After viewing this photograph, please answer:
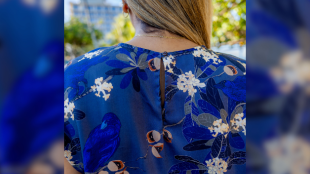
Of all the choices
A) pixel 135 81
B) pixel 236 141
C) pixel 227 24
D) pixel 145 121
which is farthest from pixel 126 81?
pixel 227 24

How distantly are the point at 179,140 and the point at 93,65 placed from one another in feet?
1.47

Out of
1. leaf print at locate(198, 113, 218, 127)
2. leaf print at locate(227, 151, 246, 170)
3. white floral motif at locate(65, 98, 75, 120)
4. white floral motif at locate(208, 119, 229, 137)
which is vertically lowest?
leaf print at locate(227, 151, 246, 170)

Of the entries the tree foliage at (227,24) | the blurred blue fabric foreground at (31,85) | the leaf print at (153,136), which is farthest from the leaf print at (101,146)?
the tree foliage at (227,24)

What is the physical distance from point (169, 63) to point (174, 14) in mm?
231

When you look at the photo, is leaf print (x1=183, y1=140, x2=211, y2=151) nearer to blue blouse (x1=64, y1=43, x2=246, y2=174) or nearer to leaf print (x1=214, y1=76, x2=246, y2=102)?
blue blouse (x1=64, y1=43, x2=246, y2=174)

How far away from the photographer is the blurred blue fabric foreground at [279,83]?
245mm

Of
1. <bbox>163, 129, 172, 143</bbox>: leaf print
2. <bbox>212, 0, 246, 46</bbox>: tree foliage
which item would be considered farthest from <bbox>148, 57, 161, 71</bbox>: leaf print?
<bbox>212, 0, 246, 46</bbox>: tree foliage

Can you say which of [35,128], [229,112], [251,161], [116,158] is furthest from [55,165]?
[229,112]

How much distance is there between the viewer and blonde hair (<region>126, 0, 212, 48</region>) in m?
0.99

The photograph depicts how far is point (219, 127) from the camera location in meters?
0.90

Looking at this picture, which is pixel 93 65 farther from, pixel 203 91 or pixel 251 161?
pixel 251 161

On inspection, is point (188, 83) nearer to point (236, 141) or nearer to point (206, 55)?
point (206, 55)

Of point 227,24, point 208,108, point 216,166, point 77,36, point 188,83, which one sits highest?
point 77,36

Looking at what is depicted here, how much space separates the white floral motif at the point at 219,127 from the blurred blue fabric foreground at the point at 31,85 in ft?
2.32
